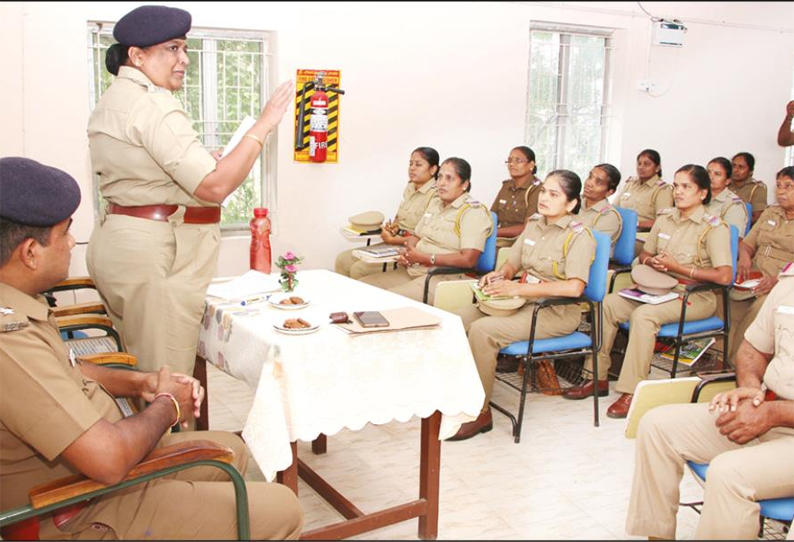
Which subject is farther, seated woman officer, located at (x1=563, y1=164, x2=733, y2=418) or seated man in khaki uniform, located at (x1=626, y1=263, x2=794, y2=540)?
seated woman officer, located at (x1=563, y1=164, x2=733, y2=418)

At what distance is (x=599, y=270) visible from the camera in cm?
350

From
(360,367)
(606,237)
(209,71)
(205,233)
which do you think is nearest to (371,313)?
(360,367)

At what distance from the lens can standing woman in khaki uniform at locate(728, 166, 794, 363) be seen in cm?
407

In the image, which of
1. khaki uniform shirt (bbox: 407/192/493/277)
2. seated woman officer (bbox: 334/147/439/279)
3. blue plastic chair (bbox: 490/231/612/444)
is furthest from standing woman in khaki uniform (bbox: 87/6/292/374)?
seated woman officer (bbox: 334/147/439/279)

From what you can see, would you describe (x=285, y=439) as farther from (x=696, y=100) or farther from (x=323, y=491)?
(x=696, y=100)

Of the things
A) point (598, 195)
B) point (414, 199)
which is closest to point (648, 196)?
point (598, 195)

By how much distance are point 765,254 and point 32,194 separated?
4.06 meters

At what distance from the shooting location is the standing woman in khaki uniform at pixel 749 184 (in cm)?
547

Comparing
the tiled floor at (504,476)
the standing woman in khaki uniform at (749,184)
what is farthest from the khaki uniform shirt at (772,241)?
the tiled floor at (504,476)

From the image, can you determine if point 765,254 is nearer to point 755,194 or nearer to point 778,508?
point 755,194

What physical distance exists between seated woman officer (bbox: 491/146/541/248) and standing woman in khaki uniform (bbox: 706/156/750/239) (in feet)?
3.82

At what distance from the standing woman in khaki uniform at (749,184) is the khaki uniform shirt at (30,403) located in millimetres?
5093

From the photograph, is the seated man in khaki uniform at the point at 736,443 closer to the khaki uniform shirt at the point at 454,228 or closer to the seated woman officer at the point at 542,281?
the seated woman officer at the point at 542,281

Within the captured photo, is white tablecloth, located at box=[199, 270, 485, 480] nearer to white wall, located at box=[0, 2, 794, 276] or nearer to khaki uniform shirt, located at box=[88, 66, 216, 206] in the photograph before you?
khaki uniform shirt, located at box=[88, 66, 216, 206]
